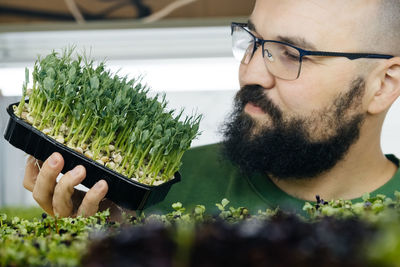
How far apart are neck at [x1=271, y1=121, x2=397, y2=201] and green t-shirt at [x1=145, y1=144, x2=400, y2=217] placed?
0.12 ft

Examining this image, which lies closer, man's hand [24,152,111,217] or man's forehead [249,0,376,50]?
man's hand [24,152,111,217]

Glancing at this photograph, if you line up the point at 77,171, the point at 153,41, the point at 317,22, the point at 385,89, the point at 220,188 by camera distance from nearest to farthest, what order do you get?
the point at 77,171 → the point at 317,22 → the point at 385,89 → the point at 220,188 → the point at 153,41

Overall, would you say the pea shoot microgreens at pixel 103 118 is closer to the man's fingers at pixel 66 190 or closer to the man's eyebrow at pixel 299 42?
the man's fingers at pixel 66 190

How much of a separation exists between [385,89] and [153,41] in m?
1.18

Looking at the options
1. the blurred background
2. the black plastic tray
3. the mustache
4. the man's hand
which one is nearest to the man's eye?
the mustache

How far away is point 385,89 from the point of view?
1410 millimetres

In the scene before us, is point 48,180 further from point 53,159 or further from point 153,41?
point 153,41

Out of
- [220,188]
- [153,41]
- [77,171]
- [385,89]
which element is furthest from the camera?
[153,41]

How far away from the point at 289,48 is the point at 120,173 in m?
0.59

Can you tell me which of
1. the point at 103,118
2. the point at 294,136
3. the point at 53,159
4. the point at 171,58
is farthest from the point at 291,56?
the point at 171,58

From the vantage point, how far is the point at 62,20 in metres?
2.22

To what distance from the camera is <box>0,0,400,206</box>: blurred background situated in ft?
7.24

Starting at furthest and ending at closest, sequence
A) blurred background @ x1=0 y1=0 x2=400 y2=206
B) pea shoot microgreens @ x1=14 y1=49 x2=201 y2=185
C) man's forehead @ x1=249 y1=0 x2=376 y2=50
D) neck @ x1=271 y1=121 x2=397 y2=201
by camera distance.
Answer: blurred background @ x1=0 y1=0 x2=400 y2=206 → neck @ x1=271 y1=121 x2=397 y2=201 → man's forehead @ x1=249 y1=0 x2=376 y2=50 → pea shoot microgreens @ x1=14 y1=49 x2=201 y2=185

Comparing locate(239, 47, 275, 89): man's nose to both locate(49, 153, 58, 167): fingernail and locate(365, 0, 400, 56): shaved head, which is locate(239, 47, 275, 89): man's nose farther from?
locate(49, 153, 58, 167): fingernail
